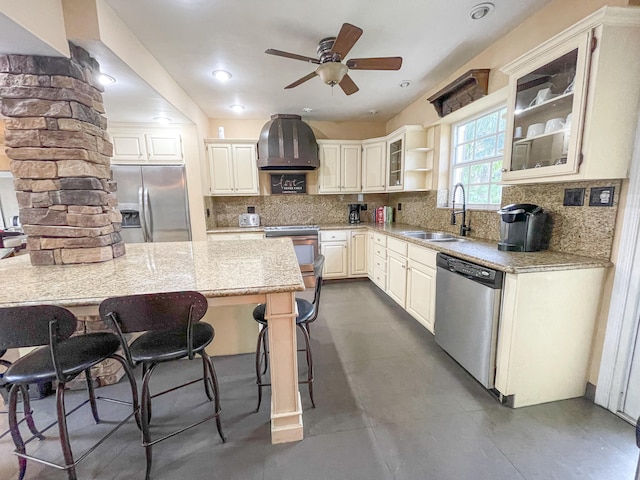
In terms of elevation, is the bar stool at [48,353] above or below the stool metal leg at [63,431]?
above

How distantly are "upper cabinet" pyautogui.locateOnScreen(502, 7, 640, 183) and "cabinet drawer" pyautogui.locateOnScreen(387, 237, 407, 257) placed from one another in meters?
1.36

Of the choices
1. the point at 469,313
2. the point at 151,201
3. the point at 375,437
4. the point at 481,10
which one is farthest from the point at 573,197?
the point at 151,201

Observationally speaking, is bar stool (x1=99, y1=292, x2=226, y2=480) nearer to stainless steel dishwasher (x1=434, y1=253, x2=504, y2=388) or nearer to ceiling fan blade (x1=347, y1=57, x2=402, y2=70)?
stainless steel dishwasher (x1=434, y1=253, x2=504, y2=388)

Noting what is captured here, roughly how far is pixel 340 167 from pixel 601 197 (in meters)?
3.15

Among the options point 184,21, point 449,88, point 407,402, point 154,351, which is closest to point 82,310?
point 154,351

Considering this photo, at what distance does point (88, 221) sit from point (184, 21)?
5.07ft

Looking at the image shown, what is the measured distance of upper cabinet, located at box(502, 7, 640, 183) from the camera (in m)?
1.36

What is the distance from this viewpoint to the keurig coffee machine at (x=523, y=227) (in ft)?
5.90

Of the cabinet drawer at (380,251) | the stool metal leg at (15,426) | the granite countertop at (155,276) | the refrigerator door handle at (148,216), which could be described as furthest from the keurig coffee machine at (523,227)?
the refrigerator door handle at (148,216)

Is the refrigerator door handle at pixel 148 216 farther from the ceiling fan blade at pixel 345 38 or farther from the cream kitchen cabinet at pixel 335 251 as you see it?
the ceiling fan blade at pixel 345 38

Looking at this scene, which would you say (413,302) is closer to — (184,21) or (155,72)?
(184,21)

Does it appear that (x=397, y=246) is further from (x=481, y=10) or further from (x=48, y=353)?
(x=48, y=353)

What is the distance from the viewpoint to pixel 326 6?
1.79 m

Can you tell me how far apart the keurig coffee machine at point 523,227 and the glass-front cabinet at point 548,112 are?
23 centimetres
